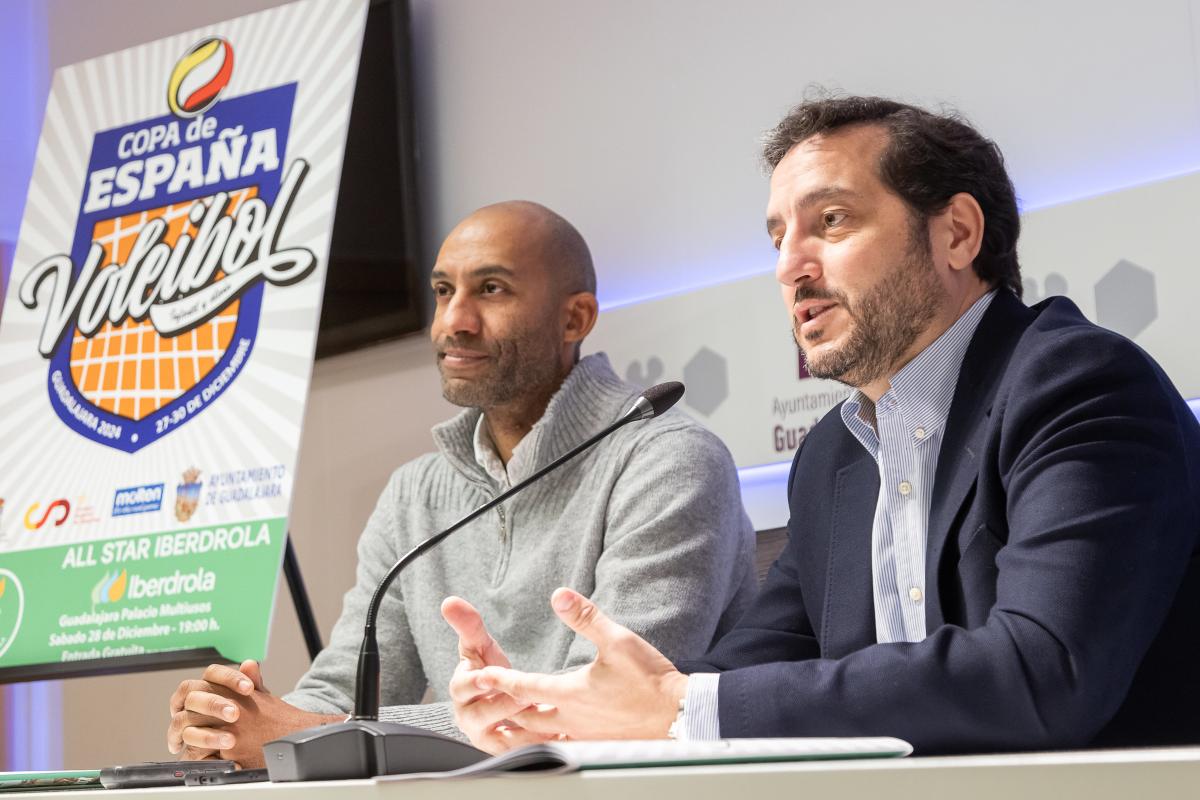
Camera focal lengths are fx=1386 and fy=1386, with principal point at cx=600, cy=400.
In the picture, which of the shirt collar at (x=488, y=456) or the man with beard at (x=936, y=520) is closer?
the man with beard at (x=936, y=520)

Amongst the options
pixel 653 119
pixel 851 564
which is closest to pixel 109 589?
pixel 653 119

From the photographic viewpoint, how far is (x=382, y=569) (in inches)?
98.1

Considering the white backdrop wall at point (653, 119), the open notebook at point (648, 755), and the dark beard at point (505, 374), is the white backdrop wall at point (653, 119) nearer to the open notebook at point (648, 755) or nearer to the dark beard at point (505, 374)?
the dark beard at point (505, 374)

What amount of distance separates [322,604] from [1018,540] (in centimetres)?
228

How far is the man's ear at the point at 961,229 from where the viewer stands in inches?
67.4

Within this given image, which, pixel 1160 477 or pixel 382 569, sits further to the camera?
pixel 382 569

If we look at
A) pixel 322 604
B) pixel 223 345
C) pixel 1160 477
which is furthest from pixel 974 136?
pixel 322 604

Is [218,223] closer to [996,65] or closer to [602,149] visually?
[602,149]

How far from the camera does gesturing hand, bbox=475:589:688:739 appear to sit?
1192 millimetres

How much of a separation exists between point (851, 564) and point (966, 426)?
0.23m

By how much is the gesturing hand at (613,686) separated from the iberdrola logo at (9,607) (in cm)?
176

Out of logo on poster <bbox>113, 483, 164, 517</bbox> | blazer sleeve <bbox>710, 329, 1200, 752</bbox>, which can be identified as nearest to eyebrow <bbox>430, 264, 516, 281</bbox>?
logo on poster <bbox>113, 483, 164, 517</bbox>

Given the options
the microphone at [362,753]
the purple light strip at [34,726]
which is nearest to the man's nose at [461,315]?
the microphone at [362,753]

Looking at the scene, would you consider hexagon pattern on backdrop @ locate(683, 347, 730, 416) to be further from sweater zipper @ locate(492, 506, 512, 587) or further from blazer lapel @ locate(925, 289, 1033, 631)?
blazer lapel @ locate(925, 289, 1033, 631)
